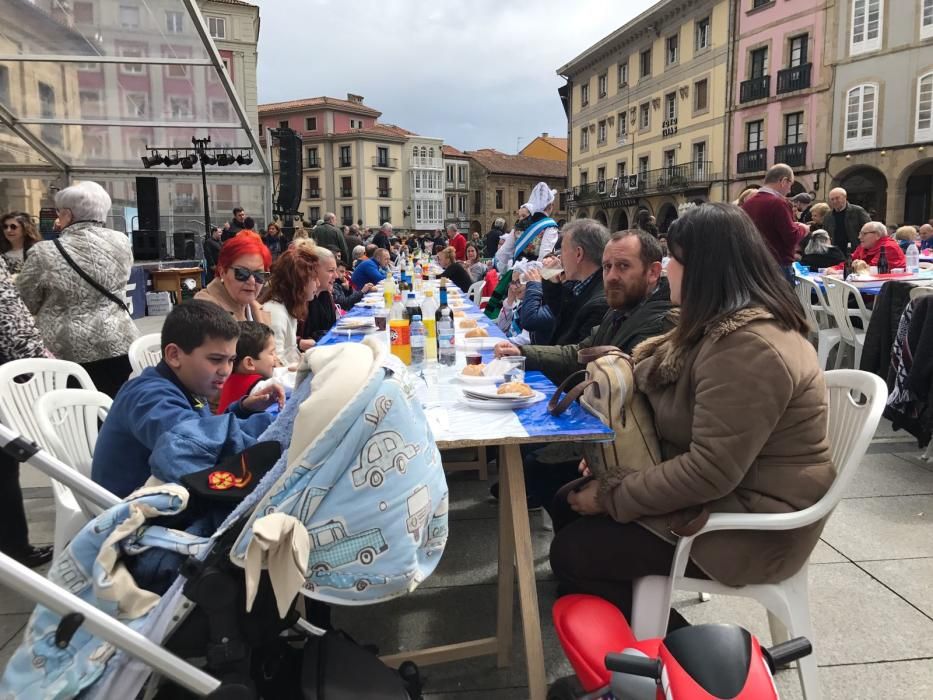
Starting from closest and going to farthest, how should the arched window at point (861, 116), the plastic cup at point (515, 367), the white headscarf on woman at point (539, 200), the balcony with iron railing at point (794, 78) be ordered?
the plastic cup at point (515, 367) → the white headscarf on woman at point (539, 200) → the arched window at point (861, 116) → the balcony with iron railing at point (794, 78)

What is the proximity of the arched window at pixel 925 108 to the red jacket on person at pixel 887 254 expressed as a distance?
15.4m

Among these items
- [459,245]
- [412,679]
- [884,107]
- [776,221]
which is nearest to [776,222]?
[776,221]

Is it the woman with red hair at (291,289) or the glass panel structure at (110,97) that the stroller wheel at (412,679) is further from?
the glass panel structure at (110,97)

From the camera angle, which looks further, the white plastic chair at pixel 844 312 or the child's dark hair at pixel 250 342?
the white plastic chair at pixel 844 312

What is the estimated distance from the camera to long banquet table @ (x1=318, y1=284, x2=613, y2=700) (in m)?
1.81

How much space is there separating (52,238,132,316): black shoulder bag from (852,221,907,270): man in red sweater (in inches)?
289

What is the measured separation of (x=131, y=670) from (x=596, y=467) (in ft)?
4.04

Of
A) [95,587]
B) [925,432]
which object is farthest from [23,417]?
[925,432]


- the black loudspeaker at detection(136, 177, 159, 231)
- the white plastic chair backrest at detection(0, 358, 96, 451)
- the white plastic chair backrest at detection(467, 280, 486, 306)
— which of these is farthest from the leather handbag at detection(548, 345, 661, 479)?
the black loudspeaker at detection(136, 177, 159, 231)

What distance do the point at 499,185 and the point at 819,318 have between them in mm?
51339

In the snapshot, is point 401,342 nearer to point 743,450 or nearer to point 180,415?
point 180,415

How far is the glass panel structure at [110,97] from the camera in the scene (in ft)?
27.7

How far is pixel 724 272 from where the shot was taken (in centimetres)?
172

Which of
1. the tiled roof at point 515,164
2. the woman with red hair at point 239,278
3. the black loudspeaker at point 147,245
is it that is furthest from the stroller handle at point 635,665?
the tiled roof at point 515,164
